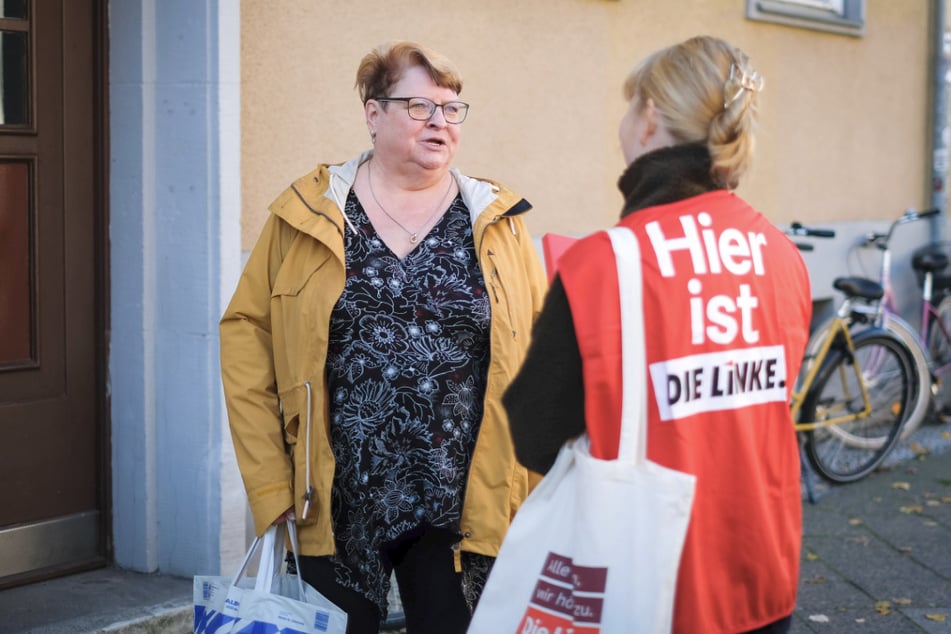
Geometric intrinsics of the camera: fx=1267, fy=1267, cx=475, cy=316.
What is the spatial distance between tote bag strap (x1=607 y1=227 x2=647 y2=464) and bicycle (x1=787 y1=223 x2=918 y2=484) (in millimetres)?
4548

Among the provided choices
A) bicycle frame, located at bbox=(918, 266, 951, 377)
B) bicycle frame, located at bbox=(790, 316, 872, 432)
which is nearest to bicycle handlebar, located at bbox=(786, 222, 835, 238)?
bicycle frame, located at bbox=(790, 316, 872, 432)

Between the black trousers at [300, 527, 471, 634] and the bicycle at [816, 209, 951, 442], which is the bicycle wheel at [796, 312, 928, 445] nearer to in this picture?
the bicycle at [816, 209, 951, 442]

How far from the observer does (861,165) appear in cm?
821

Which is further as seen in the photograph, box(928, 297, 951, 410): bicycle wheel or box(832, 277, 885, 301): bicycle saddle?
box(928, 297, 951, 410): bicycle wheel

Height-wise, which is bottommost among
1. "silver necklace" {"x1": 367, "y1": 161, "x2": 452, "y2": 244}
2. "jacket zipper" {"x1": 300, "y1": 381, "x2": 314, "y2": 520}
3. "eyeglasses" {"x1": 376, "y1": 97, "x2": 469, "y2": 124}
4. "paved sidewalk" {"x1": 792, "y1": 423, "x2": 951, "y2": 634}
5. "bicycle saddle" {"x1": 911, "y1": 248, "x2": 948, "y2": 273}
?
"paved sidewalk" {"x1": 792, "y1": 423, "x2": 951, "y2": 634}

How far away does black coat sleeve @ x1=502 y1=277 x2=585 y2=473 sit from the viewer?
218 centimetres

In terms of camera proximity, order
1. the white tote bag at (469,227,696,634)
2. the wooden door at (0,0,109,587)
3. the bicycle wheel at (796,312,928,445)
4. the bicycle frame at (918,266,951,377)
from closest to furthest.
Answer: the white tote bag at (469,227,696,634)
the wooden door at (0,0,109,587)
the bicycle wheel at (796,312,928,445)
the bicycle frame at (918,266,951,377)

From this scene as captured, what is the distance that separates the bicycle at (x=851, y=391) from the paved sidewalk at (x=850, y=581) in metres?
0.18

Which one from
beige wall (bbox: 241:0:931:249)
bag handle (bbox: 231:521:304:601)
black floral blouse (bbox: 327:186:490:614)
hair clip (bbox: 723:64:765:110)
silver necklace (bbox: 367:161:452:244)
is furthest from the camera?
beige wall (bbox: 241:0:931:249)

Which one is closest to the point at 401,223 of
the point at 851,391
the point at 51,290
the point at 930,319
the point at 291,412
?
the point at 291,412

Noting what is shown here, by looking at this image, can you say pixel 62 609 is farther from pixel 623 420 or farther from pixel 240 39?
pixel 623 420

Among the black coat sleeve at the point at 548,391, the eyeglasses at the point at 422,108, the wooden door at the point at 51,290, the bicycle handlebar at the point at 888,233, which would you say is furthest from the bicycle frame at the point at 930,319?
the black coat sleeve at the point at 548,391

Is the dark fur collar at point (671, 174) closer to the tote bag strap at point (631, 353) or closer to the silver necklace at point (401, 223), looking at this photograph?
the tote bag strap at point (631, 353)

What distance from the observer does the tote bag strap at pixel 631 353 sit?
6.98 feet
